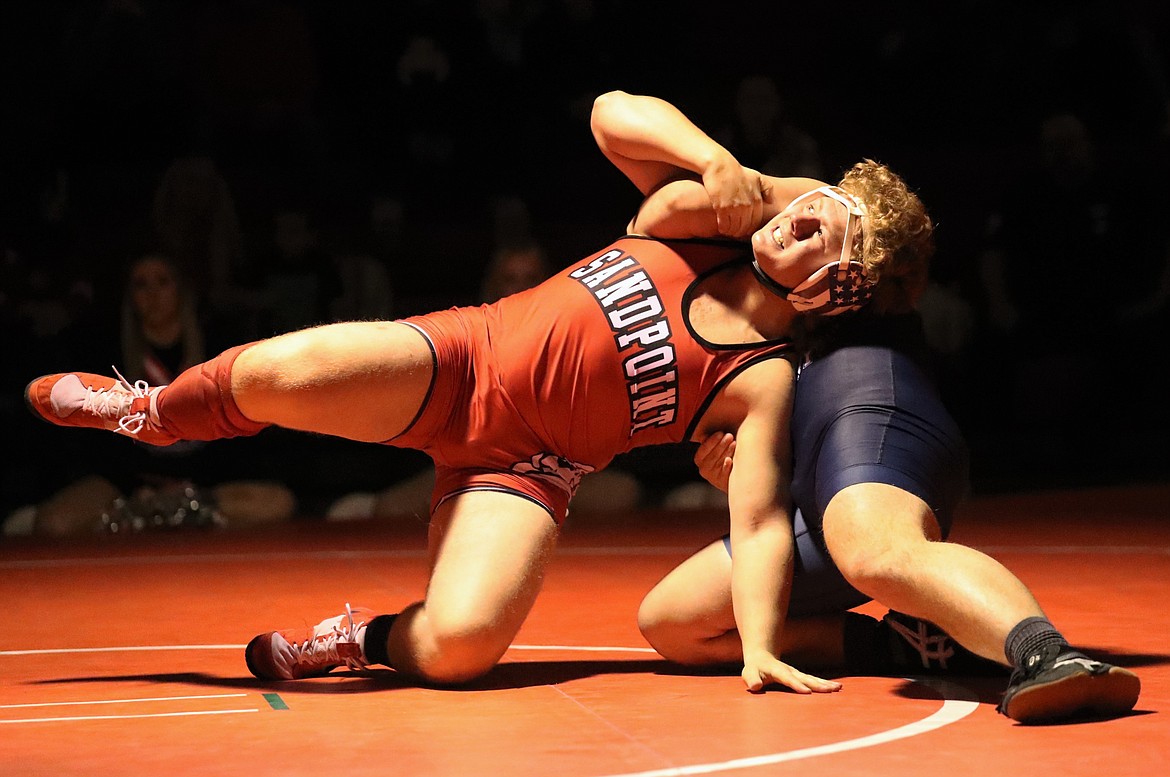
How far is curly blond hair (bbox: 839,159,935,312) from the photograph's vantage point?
9.67ft

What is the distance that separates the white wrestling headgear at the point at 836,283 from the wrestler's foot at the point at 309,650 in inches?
40.9

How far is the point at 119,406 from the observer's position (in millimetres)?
2998

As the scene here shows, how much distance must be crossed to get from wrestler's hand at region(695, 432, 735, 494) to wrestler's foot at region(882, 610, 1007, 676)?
16.6 inches

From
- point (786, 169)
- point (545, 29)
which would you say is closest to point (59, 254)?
point (545, 29)

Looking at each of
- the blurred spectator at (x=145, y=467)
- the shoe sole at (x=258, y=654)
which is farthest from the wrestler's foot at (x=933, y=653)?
the blurred spectator at (x=145, y=467)

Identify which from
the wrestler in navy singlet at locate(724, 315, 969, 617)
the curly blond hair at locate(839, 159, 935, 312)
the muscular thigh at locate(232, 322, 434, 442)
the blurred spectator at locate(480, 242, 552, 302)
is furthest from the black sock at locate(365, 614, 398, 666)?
the blurred spectator at locate(480, 242, 552, 302)

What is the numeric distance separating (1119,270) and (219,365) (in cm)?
481

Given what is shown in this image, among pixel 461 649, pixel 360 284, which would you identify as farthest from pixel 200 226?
pixel 461 649

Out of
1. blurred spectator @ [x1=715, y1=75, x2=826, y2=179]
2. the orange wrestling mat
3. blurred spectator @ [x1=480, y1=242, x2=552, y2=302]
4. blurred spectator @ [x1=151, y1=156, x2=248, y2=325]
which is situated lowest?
the orange wrestling mat

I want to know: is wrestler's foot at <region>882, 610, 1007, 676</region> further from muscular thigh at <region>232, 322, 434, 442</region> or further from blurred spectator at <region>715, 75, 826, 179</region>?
blurred spectator at <region>715, 75, 826, 179</region>

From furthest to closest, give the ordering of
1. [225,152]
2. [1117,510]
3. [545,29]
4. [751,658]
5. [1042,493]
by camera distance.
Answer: [545,29] < [225,152] < [1042,493] < [1117,510] < [751,658]

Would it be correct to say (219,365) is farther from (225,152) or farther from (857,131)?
(857,131)

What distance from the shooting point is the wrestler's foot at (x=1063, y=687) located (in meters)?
2.39

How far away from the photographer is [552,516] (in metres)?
3.13
